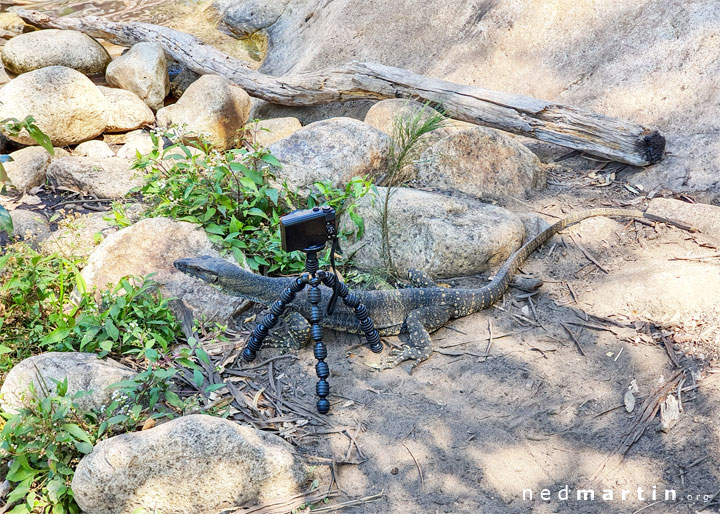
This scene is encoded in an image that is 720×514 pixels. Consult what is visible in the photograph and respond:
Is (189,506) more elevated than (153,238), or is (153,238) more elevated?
(153,238)

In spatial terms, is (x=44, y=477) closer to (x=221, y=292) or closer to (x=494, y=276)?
(x=221, y=292)

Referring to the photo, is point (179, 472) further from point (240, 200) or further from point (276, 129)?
point (276, 129)

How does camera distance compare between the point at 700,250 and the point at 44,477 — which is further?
the point at 700,250

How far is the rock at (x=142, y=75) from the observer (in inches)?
432

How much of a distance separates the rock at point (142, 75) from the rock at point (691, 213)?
8.51 m

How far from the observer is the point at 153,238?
5824 mm

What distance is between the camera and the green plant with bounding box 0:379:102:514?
3.77 meters

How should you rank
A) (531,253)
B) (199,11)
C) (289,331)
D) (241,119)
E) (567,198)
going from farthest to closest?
1. (199,11)
2. (241,119)
3. (567,198)
4. (531,253)
5. (289,331)

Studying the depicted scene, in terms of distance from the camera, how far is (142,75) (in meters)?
11.0

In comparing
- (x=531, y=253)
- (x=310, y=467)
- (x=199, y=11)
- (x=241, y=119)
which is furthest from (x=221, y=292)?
(x=199, y=11)

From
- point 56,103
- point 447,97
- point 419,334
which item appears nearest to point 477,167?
point 447,97

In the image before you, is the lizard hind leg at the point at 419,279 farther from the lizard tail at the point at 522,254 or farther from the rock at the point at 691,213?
the rock at the point at 691,213

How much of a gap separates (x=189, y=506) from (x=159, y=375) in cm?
91

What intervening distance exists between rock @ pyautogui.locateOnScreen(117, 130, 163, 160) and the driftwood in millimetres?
1915
